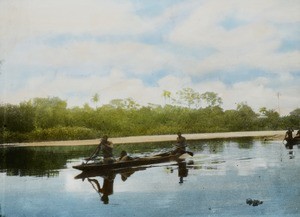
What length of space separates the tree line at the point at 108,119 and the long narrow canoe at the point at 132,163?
907 mm

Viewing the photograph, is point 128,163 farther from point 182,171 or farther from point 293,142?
point 293,142

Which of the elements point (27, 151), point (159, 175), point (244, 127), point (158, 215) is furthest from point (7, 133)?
point (244, 127)

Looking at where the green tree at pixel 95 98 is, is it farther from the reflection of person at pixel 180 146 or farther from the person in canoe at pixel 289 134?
the person in canoe at pixel 289 134

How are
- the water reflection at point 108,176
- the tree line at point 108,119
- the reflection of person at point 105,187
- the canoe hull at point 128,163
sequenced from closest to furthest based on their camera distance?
1. the reflection of person at point 105,187
2. the water reflection at point 108,176
3. the canoe hull at point 128,163
4. the tree line at point 108,119

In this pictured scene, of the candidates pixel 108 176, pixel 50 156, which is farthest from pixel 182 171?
pixel 50 156

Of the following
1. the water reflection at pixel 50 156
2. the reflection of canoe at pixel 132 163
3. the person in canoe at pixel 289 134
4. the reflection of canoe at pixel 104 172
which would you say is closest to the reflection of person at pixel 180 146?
the reflection of canoe at pixel 132 163

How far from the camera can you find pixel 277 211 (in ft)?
27.0

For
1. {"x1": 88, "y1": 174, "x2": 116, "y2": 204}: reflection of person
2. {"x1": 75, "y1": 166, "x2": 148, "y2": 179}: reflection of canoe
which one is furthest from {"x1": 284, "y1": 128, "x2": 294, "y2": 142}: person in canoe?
{"x1": 88, "y1": 174, "x2": 116, "y2": 204}: reflection of person

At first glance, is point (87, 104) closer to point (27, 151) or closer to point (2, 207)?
point (2, 207)

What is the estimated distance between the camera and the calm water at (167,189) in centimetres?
855

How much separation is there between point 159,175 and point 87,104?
10.6ft

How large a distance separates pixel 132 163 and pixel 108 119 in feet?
8.29

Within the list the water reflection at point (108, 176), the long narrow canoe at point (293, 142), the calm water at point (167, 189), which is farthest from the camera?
the long narrow canoe at point (293, 142)

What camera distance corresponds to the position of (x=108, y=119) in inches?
556
